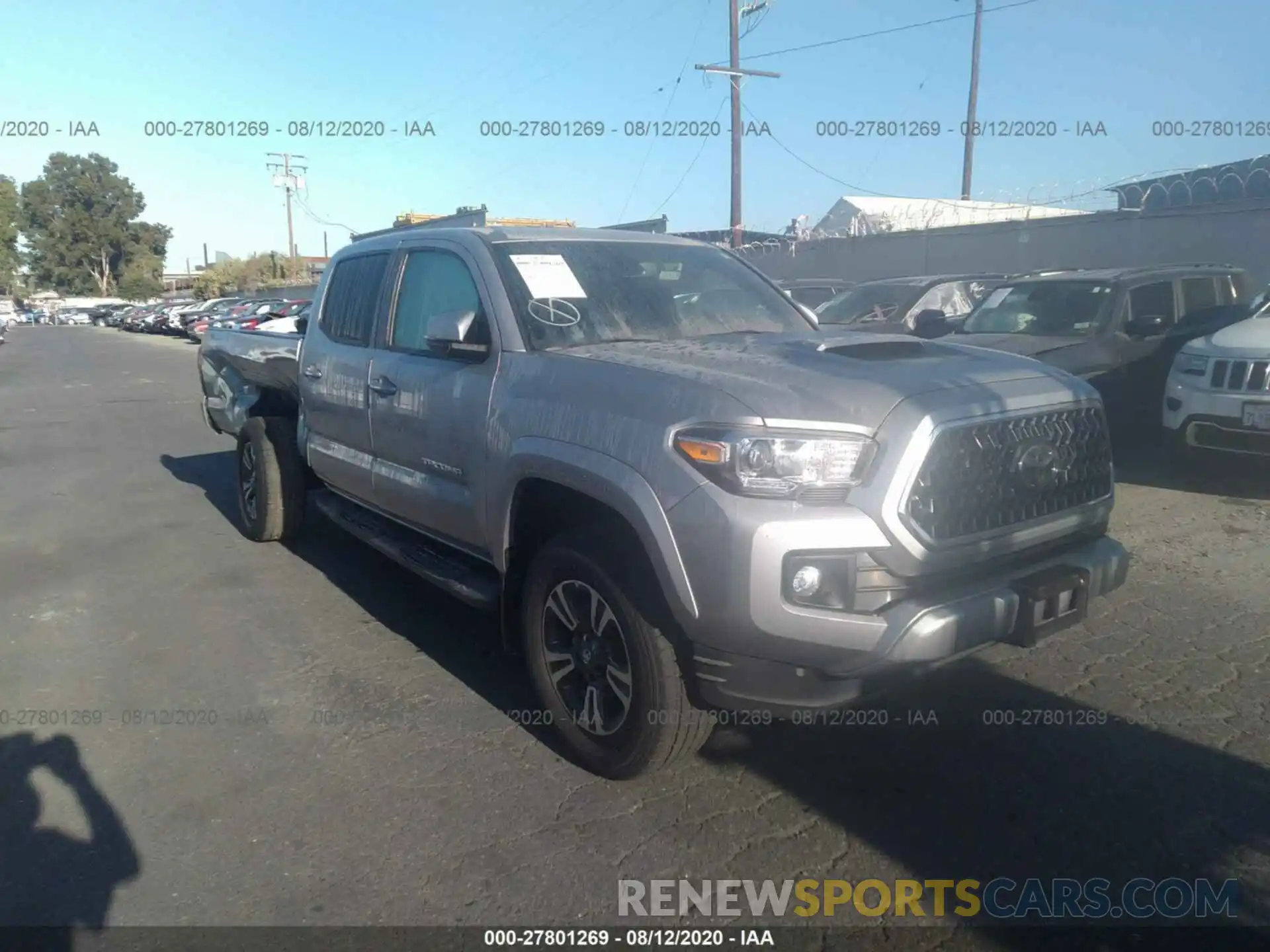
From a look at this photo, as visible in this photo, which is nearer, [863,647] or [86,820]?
[863,647]

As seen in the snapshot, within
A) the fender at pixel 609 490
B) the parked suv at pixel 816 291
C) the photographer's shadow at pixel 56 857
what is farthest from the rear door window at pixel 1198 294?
the photographer's shadow at pixel 56 857

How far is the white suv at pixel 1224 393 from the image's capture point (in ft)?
22.2

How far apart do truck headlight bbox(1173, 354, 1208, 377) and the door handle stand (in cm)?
596

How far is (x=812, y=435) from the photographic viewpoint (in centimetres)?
288

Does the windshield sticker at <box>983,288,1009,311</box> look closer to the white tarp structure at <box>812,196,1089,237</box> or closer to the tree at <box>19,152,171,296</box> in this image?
the white tarp structure at <box>812,196,1089,237</box>

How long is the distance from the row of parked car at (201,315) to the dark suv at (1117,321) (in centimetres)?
1642

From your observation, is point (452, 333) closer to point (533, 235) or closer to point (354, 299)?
point (533, 235)

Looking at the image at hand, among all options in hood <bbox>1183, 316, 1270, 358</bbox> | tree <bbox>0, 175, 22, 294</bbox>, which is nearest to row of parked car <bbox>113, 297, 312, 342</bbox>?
hood <bbox>1183, 316, 1270, 358</bbox>

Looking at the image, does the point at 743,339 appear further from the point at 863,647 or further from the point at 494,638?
the point at 494,638

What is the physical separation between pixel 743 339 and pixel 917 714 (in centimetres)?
167

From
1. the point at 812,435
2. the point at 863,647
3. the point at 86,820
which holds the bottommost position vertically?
the point at 86,820

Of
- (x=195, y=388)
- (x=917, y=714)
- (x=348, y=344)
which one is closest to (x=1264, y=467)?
(x=917, y=714)

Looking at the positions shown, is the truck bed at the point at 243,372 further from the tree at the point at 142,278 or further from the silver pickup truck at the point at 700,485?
the tree at the point at 142,278

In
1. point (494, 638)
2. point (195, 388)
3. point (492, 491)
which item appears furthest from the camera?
point (195, 388)
